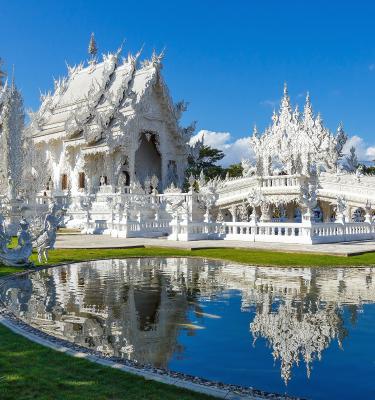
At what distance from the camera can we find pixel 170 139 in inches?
1394

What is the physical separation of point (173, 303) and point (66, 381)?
3530mm

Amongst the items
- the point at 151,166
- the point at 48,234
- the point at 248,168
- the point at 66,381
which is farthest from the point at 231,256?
the point at 151,166

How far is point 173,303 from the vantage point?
7.48 metres

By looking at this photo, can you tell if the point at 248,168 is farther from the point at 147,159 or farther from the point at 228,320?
the point at 228,320

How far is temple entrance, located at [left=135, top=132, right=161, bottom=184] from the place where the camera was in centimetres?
3497

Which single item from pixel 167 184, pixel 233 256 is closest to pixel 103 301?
pixel 233 256

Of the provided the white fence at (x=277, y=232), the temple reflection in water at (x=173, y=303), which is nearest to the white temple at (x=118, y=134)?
the white fence at (x=277, y=232)

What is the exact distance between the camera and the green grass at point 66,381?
3.76m

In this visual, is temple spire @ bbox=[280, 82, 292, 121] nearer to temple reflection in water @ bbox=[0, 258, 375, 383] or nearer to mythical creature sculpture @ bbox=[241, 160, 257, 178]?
mythical creature sculpture @ bbox=[241, 160, 257, 178]

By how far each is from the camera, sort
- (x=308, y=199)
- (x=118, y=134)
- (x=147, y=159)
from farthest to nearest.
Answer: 1. (x=147, y=159)
2. (x=118, y=134)
3. (x=308, y=199)

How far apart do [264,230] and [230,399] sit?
15.5 meters

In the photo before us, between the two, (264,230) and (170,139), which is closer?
(264,230)

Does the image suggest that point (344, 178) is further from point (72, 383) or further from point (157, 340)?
point (72, 383)

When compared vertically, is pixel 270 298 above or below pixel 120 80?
below
